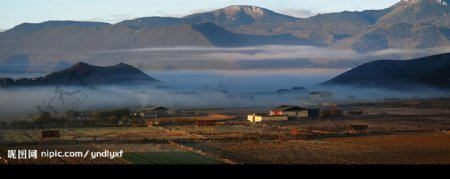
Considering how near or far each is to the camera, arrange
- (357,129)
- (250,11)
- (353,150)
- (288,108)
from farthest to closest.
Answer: (250,11), (288,108), (357,129), (353,150)

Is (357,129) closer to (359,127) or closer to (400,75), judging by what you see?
(359,127)

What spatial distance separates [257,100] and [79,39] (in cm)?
406

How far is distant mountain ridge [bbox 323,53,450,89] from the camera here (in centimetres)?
1567

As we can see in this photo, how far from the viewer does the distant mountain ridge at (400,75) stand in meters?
15.7

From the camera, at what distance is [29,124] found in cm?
936

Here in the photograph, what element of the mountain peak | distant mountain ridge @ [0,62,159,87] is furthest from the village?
the mountain peak

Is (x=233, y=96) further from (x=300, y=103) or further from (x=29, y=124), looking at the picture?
(x=29, y=124)

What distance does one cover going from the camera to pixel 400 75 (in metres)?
16.4

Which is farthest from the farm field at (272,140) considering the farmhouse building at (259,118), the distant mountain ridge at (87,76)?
the distant mountain ridge at (87,76)

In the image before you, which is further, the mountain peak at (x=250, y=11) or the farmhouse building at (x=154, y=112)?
the mountain peak at (x=250, y=11)

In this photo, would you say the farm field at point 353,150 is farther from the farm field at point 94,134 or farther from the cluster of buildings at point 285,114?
the cluster of buildings at point 285,114

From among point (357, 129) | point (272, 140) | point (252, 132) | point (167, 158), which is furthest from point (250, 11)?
point (167, 158)

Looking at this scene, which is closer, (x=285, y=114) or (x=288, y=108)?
(x=285, y=114)

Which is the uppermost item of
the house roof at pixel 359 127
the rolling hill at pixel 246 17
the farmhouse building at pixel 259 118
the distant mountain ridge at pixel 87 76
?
the rolling hill at pixel 246 17
